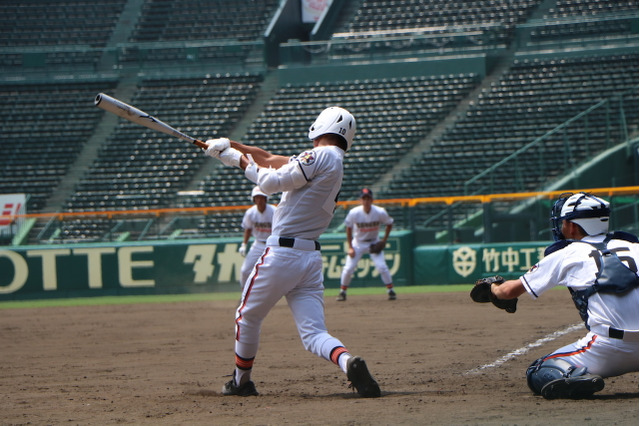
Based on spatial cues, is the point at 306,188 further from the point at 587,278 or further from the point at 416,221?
the point at 416,221

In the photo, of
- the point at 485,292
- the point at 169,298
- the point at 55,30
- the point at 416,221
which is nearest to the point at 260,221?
the point at 169,298

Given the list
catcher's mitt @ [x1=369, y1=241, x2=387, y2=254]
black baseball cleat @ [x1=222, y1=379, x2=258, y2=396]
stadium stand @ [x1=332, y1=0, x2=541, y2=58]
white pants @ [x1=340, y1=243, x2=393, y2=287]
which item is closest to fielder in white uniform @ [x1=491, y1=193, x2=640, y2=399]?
black baseball cleat @ [x1=222, y1=379, x2=258, y2=396]

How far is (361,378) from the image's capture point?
6.29 metres

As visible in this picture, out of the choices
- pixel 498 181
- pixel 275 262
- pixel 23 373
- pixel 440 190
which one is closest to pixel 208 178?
pixel 440 190

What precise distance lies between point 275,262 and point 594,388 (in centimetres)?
236

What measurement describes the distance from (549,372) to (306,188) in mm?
2127

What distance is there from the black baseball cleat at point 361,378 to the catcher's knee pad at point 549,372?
3.55 ft

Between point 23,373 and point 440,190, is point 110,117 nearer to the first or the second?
point 440,190

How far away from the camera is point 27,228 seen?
21391 millimetres

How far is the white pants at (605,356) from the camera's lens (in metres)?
5.85

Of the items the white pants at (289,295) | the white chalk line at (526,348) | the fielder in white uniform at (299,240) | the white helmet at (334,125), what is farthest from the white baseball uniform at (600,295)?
the white chalk line at (526,348)

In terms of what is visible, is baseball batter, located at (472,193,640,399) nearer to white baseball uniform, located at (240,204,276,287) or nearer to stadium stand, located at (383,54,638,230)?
white baseball uniform, located at (240,204,276,287)

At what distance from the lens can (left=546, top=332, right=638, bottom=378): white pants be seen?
5.85m

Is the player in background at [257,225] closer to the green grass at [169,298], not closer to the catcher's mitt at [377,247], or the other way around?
the catcher's mitt at [377,247]
